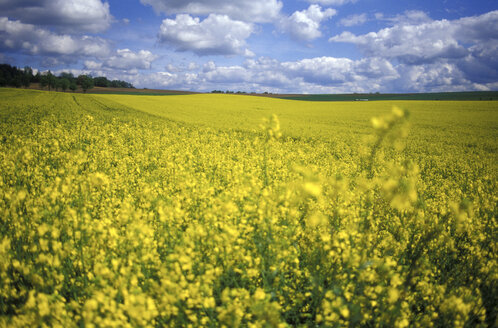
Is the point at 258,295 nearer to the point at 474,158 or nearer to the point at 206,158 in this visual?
the point at 206,158

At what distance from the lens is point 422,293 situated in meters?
2.72

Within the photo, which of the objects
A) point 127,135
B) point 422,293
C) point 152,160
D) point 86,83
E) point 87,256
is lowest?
point 422,293

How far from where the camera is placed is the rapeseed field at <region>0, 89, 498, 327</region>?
2107mm

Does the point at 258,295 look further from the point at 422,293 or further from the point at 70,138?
the point at 70,138

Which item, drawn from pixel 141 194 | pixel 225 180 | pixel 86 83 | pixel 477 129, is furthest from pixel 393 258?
pixel 86 83

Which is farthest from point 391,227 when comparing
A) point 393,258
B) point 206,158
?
point 206,158

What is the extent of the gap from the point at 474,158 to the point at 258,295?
37.0 feet

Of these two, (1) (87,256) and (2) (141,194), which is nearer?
(1) (87,256)

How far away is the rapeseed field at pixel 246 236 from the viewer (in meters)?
2.11

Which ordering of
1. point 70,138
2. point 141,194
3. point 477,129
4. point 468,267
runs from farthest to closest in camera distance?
point 477,129
point 70,138
point 141,194
point 468,267

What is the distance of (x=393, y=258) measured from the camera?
11.2ft

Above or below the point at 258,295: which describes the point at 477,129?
above

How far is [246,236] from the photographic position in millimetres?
2930

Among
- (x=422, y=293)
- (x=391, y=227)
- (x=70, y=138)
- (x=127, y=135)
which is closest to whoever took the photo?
(x=422, y=293)
